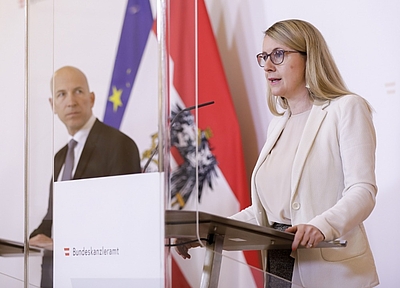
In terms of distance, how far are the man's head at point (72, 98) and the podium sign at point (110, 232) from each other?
141 mm

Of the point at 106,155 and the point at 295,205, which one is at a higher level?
the point at 106,155

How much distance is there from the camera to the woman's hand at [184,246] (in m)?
1.25

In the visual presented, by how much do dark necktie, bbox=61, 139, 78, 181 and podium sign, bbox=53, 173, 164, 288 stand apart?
18 mm

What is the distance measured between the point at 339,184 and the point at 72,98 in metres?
0.64

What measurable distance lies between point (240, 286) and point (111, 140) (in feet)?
1.37

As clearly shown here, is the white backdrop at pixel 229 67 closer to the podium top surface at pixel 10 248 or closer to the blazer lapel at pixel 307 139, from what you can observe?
the podium top surface at pixel 10 248

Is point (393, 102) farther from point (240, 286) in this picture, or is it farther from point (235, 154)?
point (240, 286)

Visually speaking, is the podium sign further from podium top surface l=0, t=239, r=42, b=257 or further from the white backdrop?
podium top surface l=0, t=239, r=42, b=257

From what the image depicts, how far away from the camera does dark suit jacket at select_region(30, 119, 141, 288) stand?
1.37 metres

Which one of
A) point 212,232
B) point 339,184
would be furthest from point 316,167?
point 212,232

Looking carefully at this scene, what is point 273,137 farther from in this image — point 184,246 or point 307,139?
point 184,246

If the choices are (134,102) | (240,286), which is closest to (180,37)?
(134,102)

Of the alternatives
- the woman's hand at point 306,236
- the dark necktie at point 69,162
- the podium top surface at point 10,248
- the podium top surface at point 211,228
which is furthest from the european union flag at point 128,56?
the podium top surface at point 10,248

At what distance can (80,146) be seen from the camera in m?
1.50
